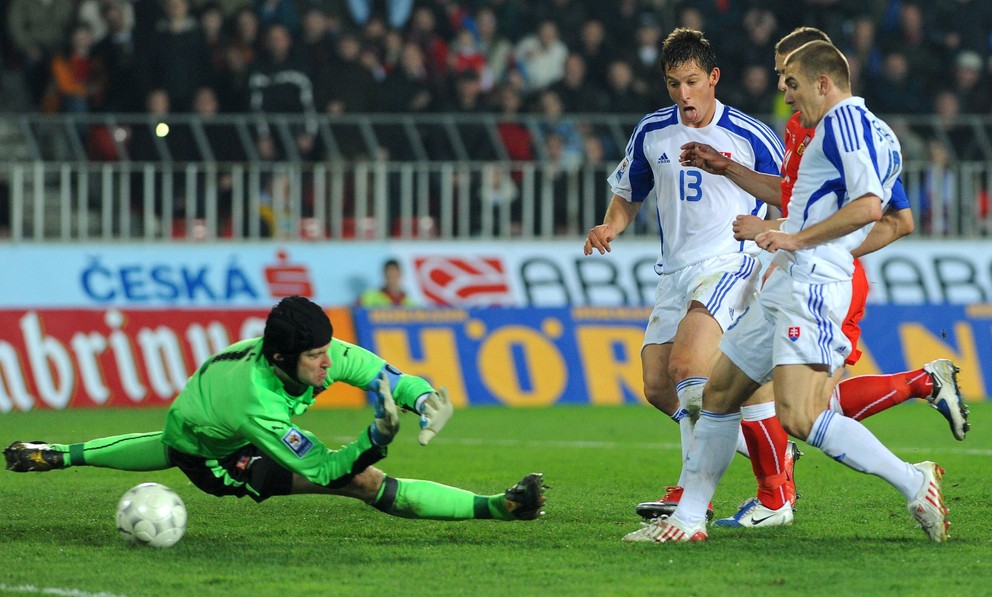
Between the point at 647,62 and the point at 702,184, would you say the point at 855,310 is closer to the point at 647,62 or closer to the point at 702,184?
the point at 702,184

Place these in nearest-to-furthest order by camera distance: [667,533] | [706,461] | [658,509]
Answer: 1. [667,533]
2. [706,461]
3. [658,509]

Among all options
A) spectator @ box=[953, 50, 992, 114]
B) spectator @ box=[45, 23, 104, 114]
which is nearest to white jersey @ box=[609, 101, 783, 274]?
spectator @ box=[45, 23, 104, 114]

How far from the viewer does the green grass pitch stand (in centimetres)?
578

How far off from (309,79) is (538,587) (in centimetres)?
1185

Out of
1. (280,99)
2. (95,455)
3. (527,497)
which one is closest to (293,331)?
(527,497)

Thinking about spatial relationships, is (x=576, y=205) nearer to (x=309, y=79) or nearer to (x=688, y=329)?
(x=309, y=79)

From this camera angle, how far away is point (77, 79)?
16.8m

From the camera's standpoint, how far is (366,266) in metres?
16.7

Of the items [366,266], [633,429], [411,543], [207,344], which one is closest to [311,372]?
[411,543]

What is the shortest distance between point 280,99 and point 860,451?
36.8ft

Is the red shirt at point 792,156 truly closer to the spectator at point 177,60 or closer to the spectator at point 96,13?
the spectator at point 177,60

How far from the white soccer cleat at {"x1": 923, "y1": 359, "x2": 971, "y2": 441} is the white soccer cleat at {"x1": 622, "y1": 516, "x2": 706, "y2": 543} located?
4.92ft

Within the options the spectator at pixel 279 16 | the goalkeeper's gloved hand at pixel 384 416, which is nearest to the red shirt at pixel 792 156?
the goalkeeper's gloved hand at pixel 384 416

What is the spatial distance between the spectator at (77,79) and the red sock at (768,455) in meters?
11.2
